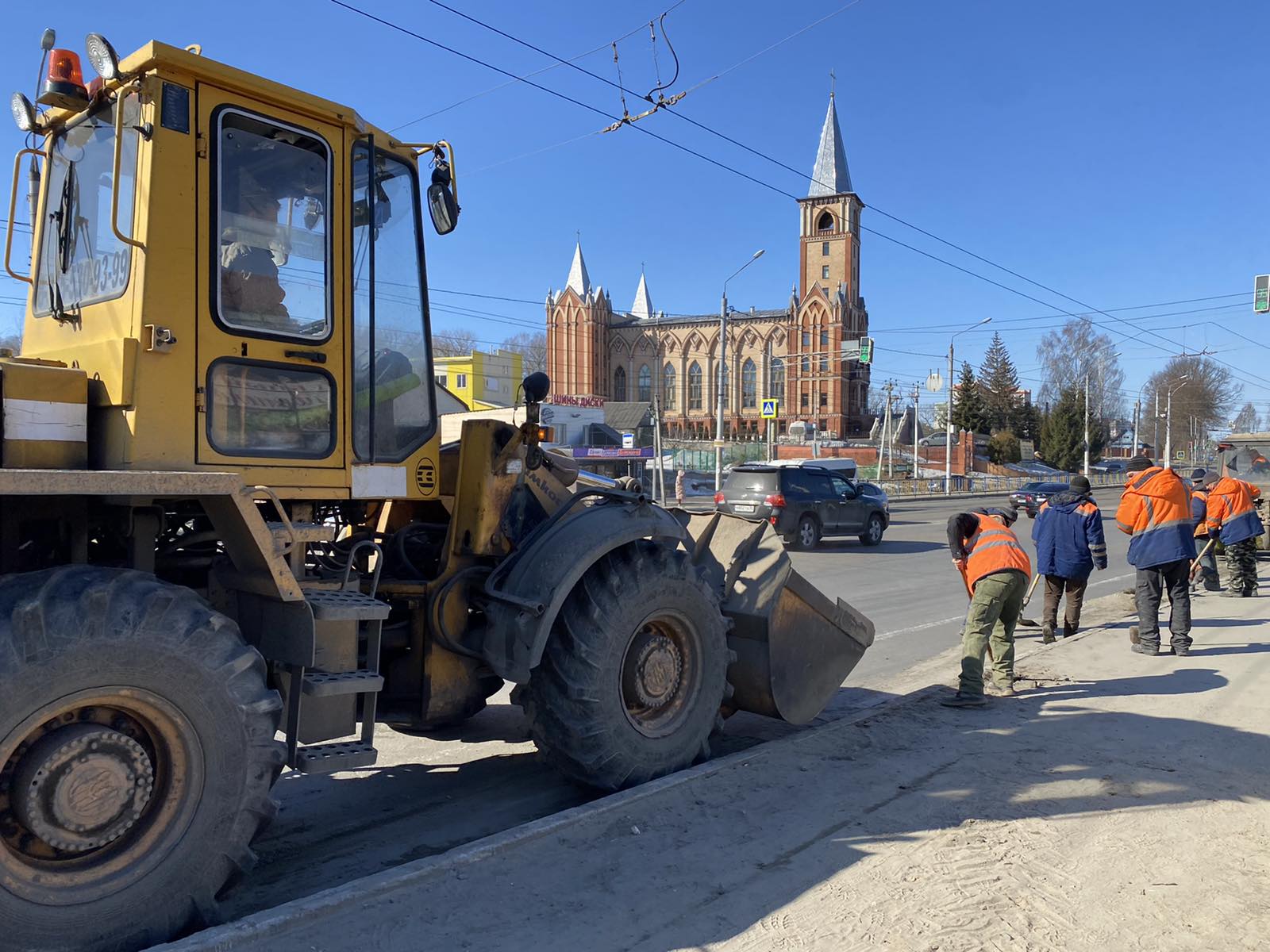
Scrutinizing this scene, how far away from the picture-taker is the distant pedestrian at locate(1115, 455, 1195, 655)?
8.17 m

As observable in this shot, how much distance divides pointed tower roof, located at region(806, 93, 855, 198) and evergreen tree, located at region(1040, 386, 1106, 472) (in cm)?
2873

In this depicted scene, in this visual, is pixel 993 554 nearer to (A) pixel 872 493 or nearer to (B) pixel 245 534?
(B) pixel 245 534

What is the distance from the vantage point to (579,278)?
98438mm

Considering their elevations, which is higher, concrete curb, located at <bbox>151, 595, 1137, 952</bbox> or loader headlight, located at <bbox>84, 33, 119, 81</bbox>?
loader headlight, located at <bbox>84, 33, 119, 81</bbox>

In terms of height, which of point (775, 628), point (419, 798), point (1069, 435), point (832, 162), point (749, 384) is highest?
point (832, 162)

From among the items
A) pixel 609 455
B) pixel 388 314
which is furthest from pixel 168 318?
pixel 609 455

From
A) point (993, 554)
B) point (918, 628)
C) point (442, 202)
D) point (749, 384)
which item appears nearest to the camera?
point (442, 202)

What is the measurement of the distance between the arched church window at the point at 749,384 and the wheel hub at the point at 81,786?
94625mm

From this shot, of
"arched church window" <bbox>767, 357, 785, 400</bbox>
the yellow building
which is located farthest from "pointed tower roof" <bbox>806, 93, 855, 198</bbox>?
the yellow building

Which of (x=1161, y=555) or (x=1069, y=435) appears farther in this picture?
(x=1069, y=435)

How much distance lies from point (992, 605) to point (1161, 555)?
275cm

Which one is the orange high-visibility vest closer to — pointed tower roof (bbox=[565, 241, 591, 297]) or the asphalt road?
the asphalt road

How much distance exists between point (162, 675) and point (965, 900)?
3.01 m

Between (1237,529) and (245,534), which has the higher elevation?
(245,534)
